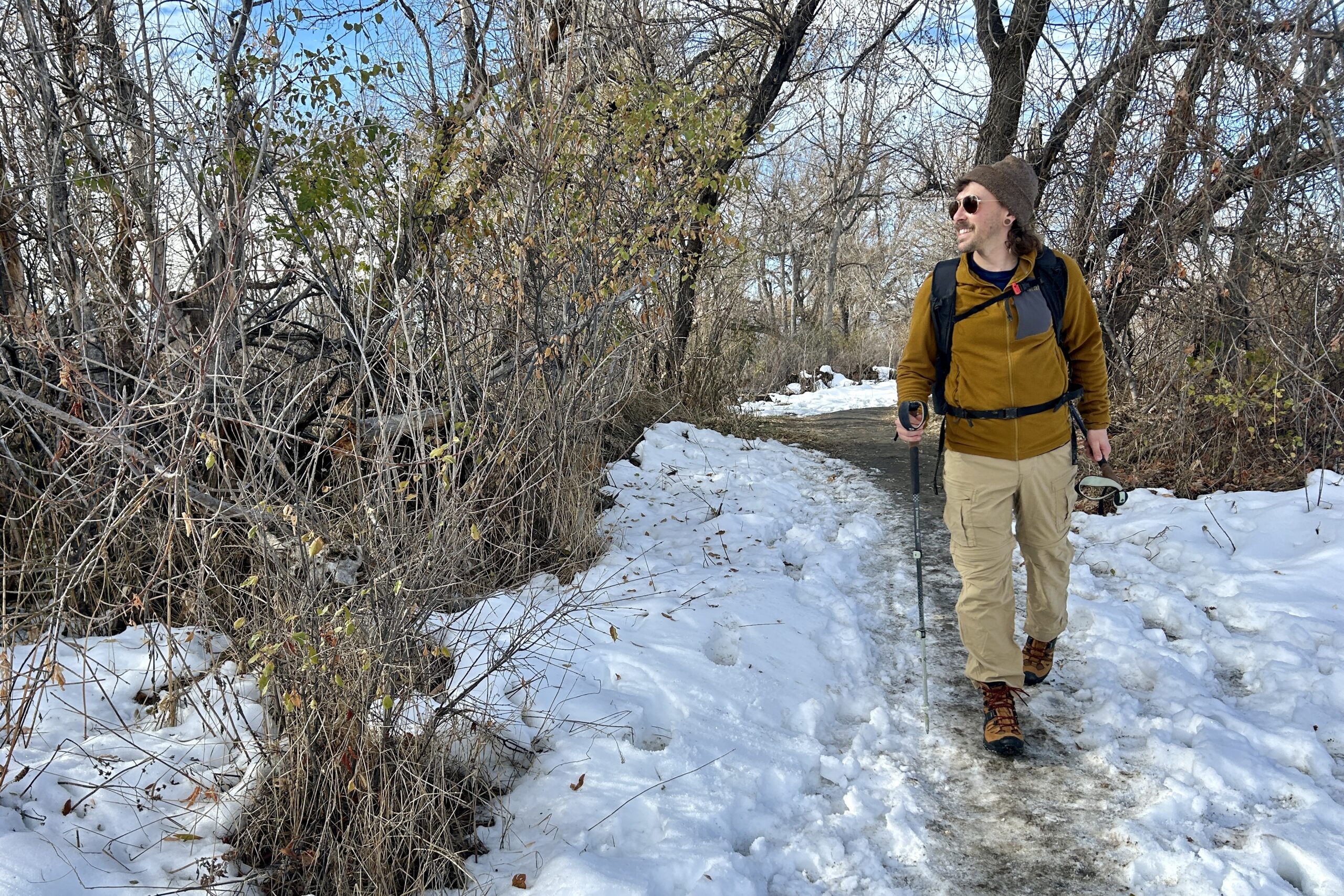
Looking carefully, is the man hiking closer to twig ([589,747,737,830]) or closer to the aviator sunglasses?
the aviator sunglasses

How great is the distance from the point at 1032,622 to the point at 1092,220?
431cm

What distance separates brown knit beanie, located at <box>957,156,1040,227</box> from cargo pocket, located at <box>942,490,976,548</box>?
3.52ft

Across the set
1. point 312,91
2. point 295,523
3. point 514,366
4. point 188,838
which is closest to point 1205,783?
point 295,523

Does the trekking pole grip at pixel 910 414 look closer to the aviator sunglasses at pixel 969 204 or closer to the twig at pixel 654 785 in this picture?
the aviator sunglasses at pixel 969 204

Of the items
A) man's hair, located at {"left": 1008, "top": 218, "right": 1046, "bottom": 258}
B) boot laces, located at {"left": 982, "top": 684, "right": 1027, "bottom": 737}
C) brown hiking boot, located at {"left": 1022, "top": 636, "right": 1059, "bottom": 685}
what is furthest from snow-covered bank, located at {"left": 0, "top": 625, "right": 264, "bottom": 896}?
man's hair, located at {"left": 1008, "top": 218, "right": 1046, "bottom": 258}

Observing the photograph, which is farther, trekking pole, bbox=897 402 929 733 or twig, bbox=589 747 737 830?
trekking pole, bbox=897 402 929 733

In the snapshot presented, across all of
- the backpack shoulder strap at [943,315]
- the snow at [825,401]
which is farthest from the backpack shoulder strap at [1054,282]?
the snow at [825,401]

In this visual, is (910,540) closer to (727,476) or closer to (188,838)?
(727,476)

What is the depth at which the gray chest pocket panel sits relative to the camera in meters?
3.01

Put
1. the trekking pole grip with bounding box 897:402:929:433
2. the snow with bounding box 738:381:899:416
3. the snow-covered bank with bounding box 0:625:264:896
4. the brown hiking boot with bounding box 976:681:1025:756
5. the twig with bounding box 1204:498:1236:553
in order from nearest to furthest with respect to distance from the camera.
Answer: the snow-covered bank with bounding box 0:625:264:896 → the brown hiking boot with bounding box 976:681:1025:756 → the trekking pole grip with bounding box 897:402:929:433 → the twig with bounding box 1204:498:1236:553 → the snow with bounding box 738:381:899:416

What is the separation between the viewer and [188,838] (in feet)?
7.38

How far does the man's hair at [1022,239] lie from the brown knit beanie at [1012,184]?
1cm

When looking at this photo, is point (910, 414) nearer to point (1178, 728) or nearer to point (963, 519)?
point (963, 519)

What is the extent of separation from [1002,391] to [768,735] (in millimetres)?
1597
